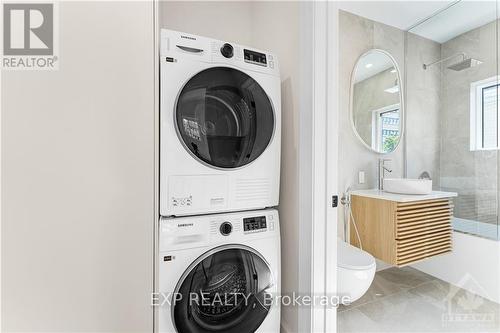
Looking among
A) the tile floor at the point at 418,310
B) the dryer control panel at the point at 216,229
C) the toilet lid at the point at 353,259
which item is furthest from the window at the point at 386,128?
the dryer control panel at the point at 216,229

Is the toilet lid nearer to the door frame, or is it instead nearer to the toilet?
the toilet

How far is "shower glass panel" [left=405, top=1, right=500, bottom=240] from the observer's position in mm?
2123

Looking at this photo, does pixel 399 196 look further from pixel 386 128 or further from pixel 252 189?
pixel 252 189

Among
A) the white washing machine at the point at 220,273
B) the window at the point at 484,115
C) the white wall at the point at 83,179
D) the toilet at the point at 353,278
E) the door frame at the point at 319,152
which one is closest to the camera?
the white wall at the point at 83,179

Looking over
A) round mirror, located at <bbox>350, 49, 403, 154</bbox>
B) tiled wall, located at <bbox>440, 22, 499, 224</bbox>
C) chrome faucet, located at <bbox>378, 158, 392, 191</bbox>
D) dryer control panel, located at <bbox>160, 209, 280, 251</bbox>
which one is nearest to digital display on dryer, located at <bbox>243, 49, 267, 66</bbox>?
dryer control panel, located at <bbox>160, 209, 280, 251</bbox>

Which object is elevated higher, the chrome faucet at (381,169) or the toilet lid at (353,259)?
the chrome faucet at (381,169)

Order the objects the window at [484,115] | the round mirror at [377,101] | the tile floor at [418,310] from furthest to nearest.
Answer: the round mirror at [377,101] → the window at [484,115] → the tile floor at [418,310]

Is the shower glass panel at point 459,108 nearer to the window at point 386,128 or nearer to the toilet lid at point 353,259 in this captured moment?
the window at point 386,128

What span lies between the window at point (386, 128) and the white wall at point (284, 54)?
4.53 ft

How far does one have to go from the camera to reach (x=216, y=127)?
1216 mm

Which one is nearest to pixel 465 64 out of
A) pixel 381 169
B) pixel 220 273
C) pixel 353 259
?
pixel 381 169

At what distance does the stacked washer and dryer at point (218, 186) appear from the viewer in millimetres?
1109

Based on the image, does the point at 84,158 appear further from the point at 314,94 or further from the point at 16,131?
the point at 314,94

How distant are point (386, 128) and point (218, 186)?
2.04 meters
